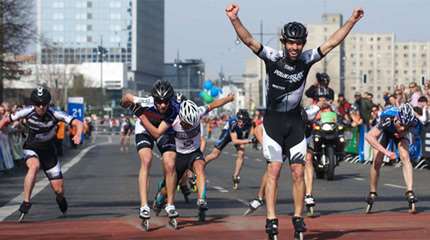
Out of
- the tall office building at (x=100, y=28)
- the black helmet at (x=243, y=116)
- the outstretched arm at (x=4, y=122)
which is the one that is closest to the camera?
the outstretched arm at (x=4, y=122)

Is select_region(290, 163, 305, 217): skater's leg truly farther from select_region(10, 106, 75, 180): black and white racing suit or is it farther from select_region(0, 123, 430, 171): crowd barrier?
select_region(0, 123, 430, 171): crowd barrier

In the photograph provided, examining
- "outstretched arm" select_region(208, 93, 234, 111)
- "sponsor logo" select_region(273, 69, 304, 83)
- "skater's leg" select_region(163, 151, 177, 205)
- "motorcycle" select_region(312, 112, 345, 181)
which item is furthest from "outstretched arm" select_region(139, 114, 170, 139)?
"motorcycle" select_region(312, 112, 345, 181)

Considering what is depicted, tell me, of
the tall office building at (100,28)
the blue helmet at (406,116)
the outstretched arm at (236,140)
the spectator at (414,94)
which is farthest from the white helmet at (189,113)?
the tall office building at (100,28)

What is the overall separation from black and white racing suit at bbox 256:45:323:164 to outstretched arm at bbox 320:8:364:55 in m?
0.09

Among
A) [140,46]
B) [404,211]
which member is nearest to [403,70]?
[140,46]

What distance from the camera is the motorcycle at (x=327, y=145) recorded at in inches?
868

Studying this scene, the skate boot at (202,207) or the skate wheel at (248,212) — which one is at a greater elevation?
the skate boot at (202,207)

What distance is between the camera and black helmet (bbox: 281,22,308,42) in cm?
1031

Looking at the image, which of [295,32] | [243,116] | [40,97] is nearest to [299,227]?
[295,32]

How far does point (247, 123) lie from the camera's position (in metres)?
20.5

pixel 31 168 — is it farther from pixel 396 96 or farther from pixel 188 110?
pixel 396 96

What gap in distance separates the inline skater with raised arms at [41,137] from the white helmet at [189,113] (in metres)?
1.59

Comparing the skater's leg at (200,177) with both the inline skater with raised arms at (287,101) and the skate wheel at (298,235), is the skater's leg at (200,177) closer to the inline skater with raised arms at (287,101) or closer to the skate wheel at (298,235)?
the inline skater with raised arms at (287,101)

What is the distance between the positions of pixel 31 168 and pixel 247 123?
7.38m
